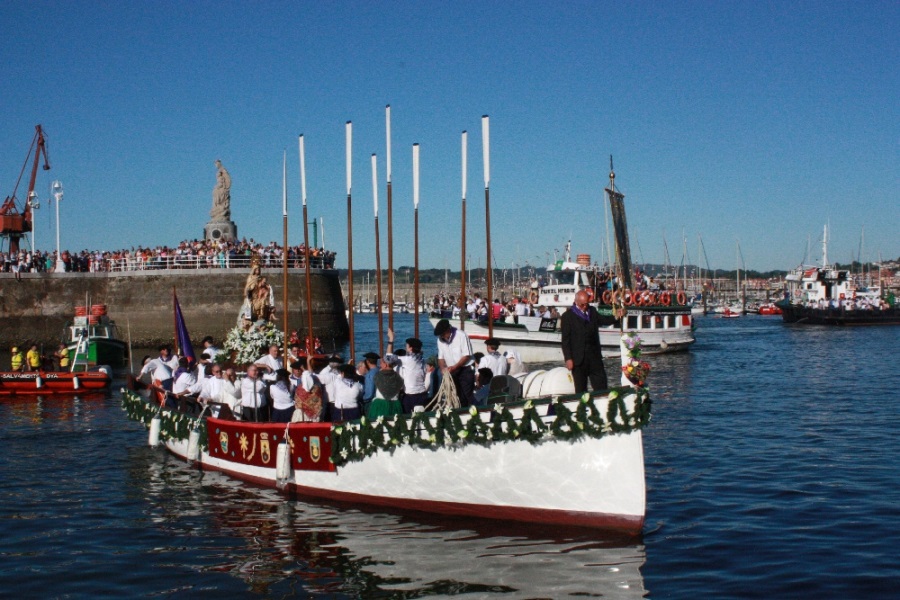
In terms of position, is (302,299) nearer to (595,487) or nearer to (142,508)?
(142,508)

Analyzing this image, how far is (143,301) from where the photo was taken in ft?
159

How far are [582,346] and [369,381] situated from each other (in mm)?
3753

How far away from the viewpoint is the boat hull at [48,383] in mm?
29547

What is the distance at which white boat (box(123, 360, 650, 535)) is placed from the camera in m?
11.1

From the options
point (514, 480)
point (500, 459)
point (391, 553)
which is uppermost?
point (500, 459)

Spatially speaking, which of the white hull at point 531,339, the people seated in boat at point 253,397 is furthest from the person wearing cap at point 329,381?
the white hull at point 531,339

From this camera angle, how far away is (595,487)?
1138cm

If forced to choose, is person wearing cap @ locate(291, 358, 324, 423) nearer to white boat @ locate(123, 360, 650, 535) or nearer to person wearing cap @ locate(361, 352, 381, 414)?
white boat @ locate(123, 360, 650, 535)

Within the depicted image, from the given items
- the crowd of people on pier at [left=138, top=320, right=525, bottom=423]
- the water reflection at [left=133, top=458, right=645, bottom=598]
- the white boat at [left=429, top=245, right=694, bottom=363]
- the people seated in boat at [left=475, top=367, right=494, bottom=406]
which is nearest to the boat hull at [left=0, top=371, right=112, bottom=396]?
the crowd of people on pier at [left=138, top=320, right=525, bottom=423]

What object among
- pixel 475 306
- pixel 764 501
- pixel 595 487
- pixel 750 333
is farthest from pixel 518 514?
pixel 750 333

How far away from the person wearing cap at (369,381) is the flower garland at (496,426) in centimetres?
101

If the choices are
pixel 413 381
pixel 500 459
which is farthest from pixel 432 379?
pixel 500 459

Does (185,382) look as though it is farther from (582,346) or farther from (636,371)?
(636,371)

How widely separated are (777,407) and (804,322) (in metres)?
64.5
